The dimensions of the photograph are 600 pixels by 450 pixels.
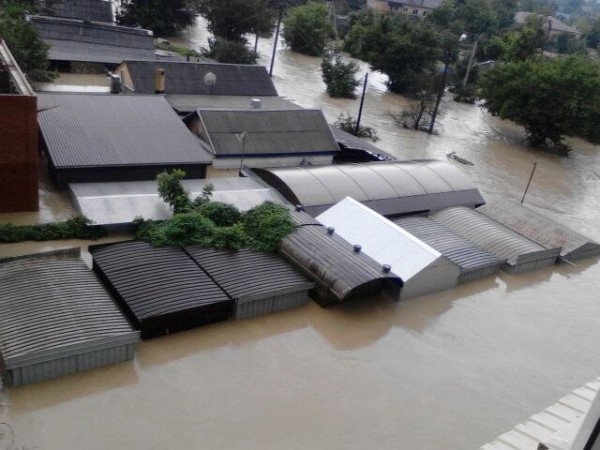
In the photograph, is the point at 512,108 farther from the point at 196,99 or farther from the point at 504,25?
the point at 504,25

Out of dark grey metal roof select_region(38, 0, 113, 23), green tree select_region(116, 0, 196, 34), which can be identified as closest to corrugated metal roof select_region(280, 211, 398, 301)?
dark grey metal roof select_region(38, 0, 113, 23)

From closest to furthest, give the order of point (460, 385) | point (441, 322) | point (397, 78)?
point (460, 385), point (441, 322), point (397, 78)

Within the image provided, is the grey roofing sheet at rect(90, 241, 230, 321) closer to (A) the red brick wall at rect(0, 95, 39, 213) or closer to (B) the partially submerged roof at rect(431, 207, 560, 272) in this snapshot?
(A) the red brick wall at rect(0, 95, 39, 213)

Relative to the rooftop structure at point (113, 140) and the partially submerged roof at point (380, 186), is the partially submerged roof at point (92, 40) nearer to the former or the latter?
the rooftop structure at point (113, 140)

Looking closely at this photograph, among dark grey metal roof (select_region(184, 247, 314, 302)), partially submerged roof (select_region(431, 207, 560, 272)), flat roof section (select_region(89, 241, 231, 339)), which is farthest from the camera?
partially submerged roof (select_region(431, 207, 560, 272))

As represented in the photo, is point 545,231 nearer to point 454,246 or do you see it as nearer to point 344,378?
point 454,246

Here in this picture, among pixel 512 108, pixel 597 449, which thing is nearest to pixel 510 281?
pixel 597 449
